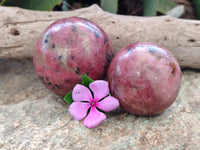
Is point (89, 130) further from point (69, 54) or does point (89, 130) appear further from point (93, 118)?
point (69, 54)

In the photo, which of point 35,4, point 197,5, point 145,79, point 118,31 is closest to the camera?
point 145,79

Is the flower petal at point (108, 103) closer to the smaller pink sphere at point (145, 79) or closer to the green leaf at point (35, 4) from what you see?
the smaller pink sphere at point (145, 79)

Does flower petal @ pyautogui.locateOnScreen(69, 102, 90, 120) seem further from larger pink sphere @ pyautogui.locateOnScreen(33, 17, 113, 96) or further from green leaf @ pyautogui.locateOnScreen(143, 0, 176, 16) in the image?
green leaf @ pyautogui.locateOnScreen(143, 0, 176, 16)

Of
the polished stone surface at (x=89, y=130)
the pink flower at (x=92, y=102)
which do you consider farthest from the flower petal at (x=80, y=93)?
the polished stone surface at (x=89, y=130)

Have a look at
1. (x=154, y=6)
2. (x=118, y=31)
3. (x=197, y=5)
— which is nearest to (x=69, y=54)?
(x=118, y=31)

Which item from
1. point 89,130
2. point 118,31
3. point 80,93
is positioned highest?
point 118,31

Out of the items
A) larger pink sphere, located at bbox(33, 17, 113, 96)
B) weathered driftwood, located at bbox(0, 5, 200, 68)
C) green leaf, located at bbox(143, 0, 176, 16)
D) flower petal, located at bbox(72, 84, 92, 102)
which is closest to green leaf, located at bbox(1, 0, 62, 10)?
weathered driftwood, located at bbox(0, 5, 200, 68)
